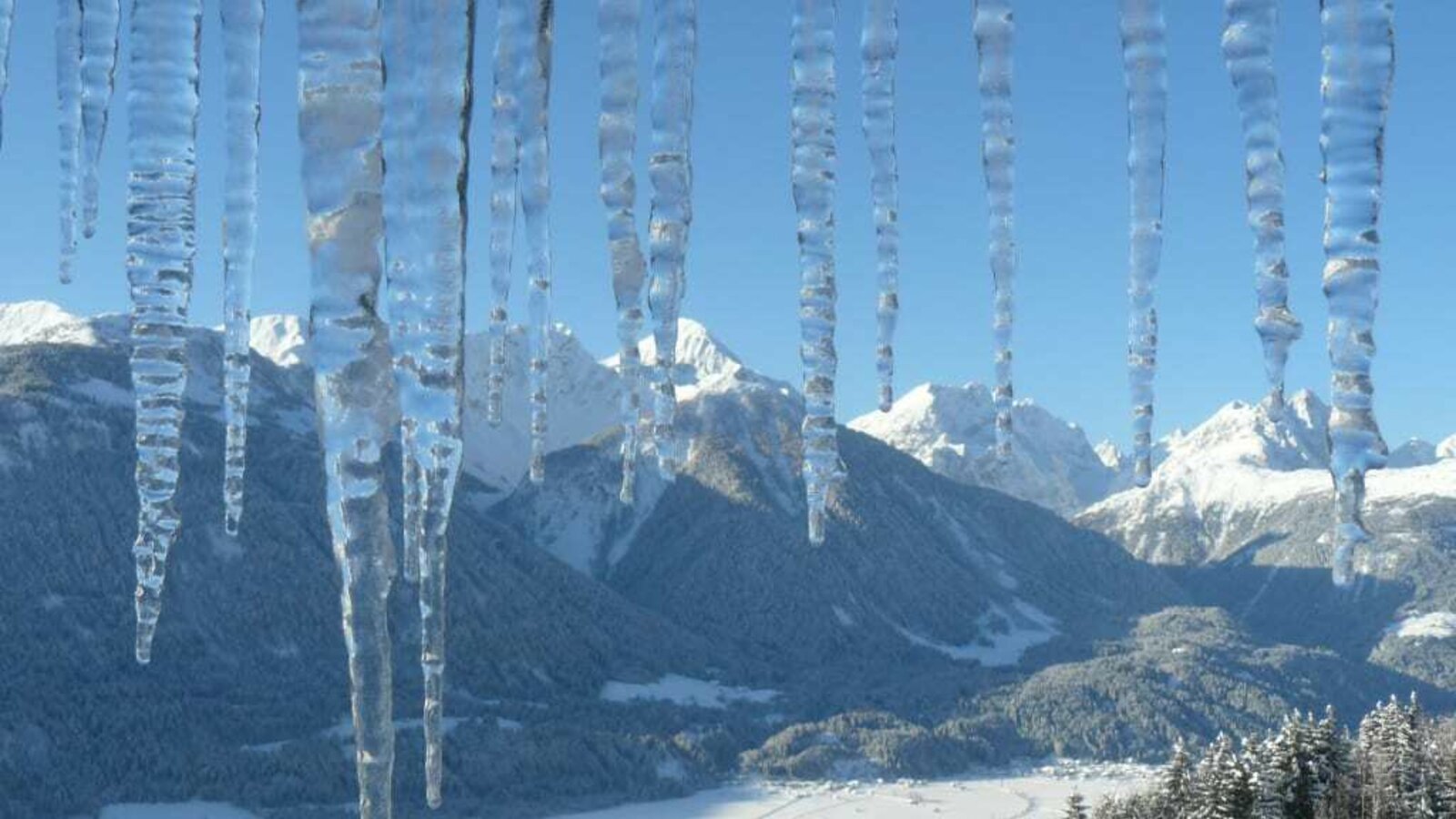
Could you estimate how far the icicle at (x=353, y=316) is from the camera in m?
5.46

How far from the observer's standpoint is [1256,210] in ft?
21.3

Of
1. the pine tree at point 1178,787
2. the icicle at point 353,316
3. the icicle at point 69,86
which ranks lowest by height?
the pine tree at point 1178,787

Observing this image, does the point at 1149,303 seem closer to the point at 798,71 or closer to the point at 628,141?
the point at 798,71

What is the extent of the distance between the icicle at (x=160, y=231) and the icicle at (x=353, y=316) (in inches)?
74.5

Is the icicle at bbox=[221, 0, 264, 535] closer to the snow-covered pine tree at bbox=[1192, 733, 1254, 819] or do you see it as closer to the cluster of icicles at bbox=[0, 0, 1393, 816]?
the cluster of icicles at bbox=[0, 0, 1393, 816]

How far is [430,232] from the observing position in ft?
19.7

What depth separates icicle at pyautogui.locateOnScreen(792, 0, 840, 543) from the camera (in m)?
7.60

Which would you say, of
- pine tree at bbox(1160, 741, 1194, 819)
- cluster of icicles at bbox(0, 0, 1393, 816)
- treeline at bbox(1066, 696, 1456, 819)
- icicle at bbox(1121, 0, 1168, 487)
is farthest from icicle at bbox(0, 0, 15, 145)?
pine tree at bbox(1160, 741, 1194, 819)

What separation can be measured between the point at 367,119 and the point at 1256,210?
12.9ft

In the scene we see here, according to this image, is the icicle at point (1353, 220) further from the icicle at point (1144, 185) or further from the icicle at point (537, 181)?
the icicle at point (537, 181)

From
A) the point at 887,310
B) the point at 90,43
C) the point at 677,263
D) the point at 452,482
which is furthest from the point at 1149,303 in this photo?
the point at 90,43

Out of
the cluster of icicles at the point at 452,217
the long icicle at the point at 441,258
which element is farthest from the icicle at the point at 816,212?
the long icicle at the point at 441,258

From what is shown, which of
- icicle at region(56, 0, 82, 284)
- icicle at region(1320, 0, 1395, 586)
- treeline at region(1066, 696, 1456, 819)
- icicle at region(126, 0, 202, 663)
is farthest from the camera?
treeline at region(1066, 696, 1456, 819)

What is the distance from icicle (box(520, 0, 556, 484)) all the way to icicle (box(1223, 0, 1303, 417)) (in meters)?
3.52
